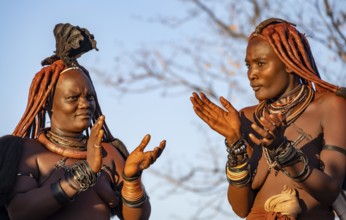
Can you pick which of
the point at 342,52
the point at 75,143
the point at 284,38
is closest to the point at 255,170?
the point at 284,38

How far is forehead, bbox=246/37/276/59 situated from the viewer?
7.53 meters

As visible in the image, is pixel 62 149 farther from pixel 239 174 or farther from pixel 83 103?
pixel 239 174

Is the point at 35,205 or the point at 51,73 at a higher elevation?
the point at 51,73

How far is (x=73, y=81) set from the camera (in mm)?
8141

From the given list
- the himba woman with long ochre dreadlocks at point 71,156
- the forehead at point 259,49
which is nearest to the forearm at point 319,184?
the forehead at point 259,49

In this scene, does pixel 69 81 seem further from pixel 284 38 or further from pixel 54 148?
pixel 284 38

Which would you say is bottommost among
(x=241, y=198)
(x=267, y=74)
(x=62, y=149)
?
(x=241, y=198)

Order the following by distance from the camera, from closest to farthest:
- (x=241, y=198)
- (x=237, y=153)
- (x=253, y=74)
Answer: (x=237, y=153) < (x=241, y=198) < (x=253, y=74)

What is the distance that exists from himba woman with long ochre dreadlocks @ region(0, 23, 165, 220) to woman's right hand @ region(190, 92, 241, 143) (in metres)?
0.41

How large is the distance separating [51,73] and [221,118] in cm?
162

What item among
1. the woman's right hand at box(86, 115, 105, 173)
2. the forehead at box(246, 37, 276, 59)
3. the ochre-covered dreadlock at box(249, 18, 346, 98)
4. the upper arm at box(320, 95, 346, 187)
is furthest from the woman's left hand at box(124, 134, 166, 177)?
the upper arm at box(320, 95, 346, 187)

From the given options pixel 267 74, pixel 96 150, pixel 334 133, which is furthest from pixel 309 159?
pixel 96 150

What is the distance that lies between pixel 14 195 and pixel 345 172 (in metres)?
2.35

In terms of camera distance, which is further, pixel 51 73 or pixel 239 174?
pixel 51 73
